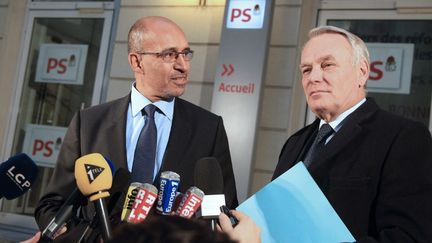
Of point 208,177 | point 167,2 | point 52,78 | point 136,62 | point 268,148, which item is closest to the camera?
point 208,177

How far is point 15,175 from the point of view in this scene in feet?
6.42

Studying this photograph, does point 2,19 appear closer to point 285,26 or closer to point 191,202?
point 285,26

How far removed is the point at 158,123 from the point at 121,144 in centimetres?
19

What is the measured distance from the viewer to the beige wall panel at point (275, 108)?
576cm

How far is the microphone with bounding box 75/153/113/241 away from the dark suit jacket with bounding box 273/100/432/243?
1.99 ft

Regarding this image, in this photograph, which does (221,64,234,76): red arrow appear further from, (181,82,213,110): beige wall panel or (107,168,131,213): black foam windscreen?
(107,168,131,213): black foam windscreen

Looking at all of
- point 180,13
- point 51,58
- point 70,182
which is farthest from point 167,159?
point 51,58

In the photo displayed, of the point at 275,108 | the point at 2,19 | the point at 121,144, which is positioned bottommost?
the point at 121,144

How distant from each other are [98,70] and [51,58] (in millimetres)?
707

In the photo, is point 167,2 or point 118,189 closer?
point 118,189

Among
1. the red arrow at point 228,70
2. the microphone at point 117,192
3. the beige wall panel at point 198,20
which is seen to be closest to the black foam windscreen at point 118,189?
the microphone at point 117,192

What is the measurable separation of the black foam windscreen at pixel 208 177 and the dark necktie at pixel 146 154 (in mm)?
445

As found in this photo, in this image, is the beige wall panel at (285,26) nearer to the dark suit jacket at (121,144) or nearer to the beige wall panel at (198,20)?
the beige wall panel at (198,20)

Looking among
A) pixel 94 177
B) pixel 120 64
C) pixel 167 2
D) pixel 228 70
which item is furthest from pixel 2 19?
pixel 94 177
